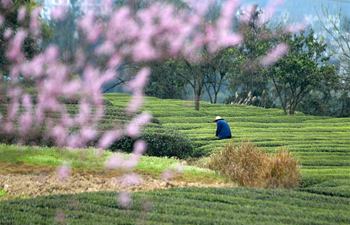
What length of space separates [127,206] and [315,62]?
22.6 m

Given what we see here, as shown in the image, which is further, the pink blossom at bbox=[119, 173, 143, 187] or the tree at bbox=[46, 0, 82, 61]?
the pink blossom at bbox=[119, 173, 143, 187]

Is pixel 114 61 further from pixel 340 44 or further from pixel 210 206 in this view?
pixel 340 44

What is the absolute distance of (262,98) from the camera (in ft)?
118

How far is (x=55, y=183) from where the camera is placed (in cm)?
880

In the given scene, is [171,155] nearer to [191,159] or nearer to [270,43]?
[191,159]

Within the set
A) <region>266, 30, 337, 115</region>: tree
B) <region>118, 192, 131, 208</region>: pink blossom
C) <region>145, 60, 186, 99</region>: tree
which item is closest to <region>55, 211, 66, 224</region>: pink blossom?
<region>118, 192, 131, 208</region>: pink blossom

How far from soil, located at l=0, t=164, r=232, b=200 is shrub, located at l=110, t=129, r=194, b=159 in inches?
174

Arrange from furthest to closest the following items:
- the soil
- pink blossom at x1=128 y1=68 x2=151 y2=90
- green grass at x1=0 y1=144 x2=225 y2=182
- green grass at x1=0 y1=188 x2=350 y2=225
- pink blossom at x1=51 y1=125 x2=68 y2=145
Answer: green grass at x1=0 y1=144 x2=225 y2=182
the soil
green grass at x1=0 y1=188 x2=350 y2=225
pink blossom at x1=51 y1=125 x2=68 y2=145
pink blossom at x1=128 y1=68 x2=151 y2=90

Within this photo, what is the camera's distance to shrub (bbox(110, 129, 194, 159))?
569 inches

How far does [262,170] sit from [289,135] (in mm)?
8891

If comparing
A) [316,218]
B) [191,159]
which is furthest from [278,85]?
[316,218]

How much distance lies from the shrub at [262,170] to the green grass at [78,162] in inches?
15.7

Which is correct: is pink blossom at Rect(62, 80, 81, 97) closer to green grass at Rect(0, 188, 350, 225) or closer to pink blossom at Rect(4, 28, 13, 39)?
pink blossom at Rect(4, 28, 13, 39)

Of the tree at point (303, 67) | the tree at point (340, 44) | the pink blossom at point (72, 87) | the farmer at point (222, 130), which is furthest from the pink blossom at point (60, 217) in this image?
the tree at point (340, 44)
